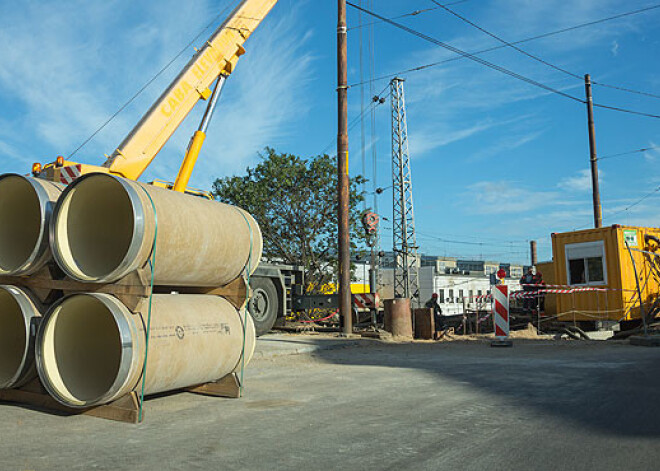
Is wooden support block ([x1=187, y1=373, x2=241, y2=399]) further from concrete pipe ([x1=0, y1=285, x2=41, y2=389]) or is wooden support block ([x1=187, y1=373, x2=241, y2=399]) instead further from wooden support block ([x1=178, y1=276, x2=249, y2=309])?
concrete pipe ([x1=0, y1=285, x2=41, y2=389])

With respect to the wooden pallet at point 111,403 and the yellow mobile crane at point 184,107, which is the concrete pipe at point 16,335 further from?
the yellow mobile crane at point 184,107

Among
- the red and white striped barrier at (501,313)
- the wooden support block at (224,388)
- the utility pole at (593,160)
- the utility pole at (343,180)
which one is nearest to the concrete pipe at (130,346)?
the wooden support block at (224,388)

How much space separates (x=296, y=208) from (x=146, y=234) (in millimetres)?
19761

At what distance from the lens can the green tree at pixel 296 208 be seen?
2453 centimetres

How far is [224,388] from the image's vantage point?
20.3 feet

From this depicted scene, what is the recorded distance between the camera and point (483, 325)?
17.3 m

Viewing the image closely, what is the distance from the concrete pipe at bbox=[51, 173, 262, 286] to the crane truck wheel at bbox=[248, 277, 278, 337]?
284 inches

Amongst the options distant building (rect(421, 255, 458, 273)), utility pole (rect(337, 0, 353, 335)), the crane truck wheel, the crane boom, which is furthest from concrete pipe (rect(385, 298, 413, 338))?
distant building (rect(421, 255, 458, 273))

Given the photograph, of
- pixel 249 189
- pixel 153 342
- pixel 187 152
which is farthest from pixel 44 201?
pixel 249 189

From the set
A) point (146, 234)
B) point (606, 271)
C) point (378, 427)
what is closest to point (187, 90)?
point (146, 234)

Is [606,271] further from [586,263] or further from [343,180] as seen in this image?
[343,180]

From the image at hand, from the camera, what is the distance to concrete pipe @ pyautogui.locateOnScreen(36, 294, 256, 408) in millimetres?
4824

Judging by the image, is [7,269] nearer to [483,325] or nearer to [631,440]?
[631,440]

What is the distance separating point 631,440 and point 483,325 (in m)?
13.5
